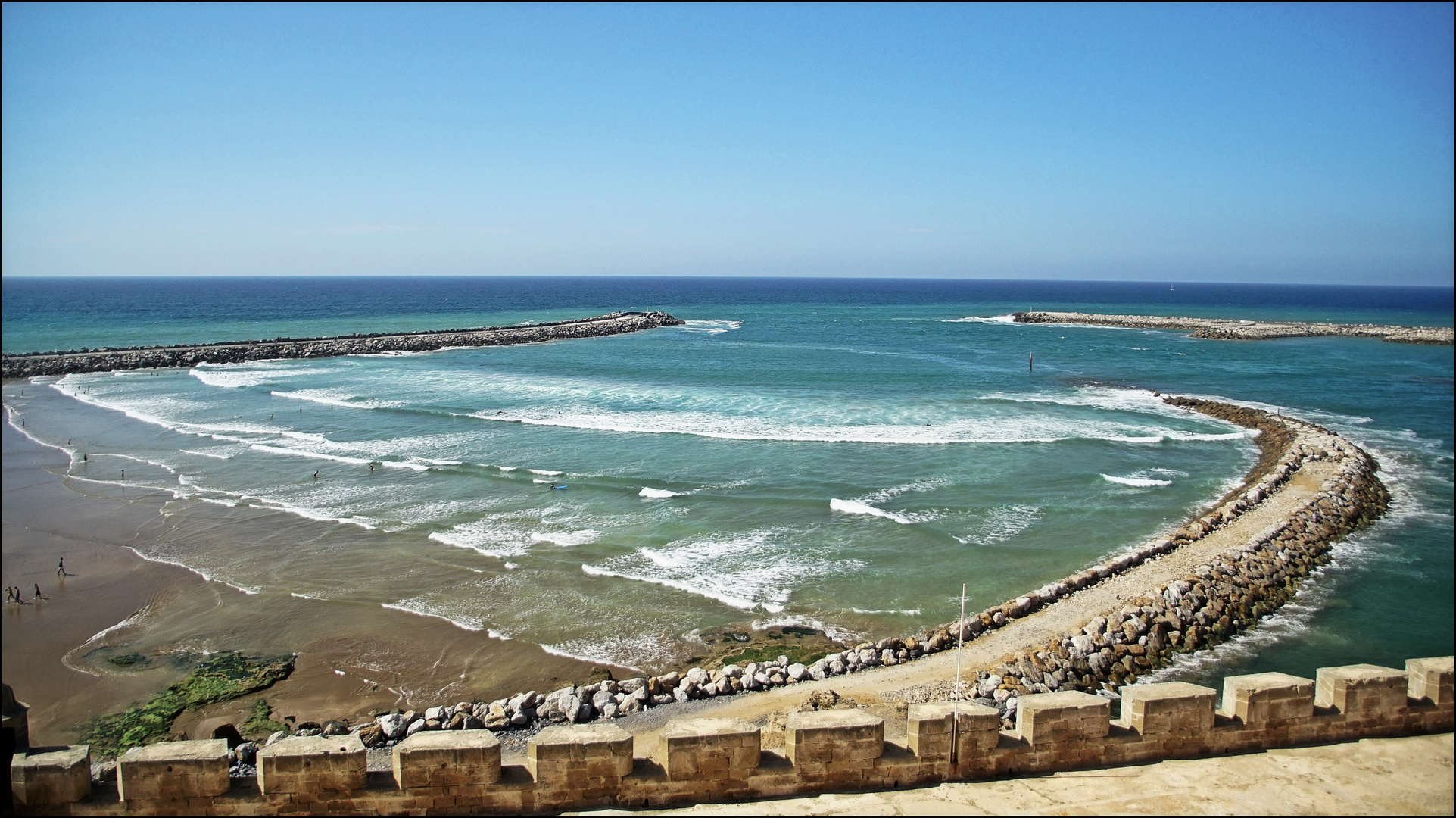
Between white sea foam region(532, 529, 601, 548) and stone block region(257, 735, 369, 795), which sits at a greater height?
stone block region(257, 735, 369, 795)

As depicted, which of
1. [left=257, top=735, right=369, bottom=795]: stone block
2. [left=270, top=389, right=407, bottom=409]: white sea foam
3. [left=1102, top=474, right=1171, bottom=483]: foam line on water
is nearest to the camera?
[left=257, top=735, right=369, bottom=795]: stone block

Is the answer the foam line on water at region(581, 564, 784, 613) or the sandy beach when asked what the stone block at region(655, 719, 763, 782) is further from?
the foam line on water at region(581, 564, 784, 613)

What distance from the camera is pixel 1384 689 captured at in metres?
6.81

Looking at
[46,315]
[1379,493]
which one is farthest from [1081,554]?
[46,315]

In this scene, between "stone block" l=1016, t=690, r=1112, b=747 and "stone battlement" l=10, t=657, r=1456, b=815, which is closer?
"stone battlement" l=10, t=657, r=1456, b=815

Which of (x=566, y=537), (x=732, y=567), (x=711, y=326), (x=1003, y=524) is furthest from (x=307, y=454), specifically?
(x=711, y=326)

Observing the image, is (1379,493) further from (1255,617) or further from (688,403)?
(688,403)

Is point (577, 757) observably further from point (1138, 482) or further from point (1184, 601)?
point (1138, 482)

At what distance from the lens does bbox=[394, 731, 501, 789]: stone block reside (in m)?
6.29

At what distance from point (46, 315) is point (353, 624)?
345 ft

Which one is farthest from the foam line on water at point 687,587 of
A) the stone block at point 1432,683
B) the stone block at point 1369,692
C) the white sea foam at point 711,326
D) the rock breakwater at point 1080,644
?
the white sea foam at point 711,326

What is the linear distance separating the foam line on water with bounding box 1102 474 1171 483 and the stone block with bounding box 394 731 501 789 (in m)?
22.1

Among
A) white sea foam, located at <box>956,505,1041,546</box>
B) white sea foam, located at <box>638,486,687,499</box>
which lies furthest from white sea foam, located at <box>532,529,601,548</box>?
white sea foam, located at <box>956,505,1041,546</box>

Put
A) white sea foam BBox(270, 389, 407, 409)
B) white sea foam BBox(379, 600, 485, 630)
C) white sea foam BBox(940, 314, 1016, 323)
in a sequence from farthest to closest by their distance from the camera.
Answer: white sea foam BBox(940, 314, 1016, 323) → white sea foam BBox(270, 389, 407, 409) → white sea foam BBox(379, 600, 485, 630)
